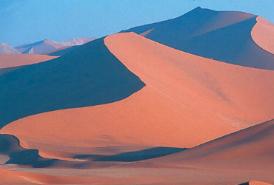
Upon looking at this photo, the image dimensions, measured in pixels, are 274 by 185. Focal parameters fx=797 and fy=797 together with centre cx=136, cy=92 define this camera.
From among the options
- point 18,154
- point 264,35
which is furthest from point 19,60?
point 18,154

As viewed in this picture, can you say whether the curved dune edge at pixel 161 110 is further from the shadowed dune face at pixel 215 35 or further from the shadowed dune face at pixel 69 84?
the shadowed dune face at pixel 215 35

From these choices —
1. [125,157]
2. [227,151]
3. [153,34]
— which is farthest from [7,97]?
[153,34]

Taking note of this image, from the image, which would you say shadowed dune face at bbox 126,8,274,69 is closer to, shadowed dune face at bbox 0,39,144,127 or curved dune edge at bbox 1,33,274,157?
curved dune edge at bbox 1,33,274,157

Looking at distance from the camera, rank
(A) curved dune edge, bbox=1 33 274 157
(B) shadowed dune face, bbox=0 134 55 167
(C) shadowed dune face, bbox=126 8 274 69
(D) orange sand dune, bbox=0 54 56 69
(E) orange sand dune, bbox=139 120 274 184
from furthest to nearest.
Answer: (D) orange sand dune, bbox=0 54 56 69 → (C) shadowed dune face, bbox=126 8 274 69 → (A) curved dune edge, bbox=1 33 274 157 → (B) shadowed dune face, bbox=0 134 55 167 → (E) orange sand dune, bbox=139 120 274 184

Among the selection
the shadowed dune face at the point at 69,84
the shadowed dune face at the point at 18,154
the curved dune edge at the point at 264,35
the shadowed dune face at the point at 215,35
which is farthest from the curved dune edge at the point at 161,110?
the curved dune edge at the point at 264,35

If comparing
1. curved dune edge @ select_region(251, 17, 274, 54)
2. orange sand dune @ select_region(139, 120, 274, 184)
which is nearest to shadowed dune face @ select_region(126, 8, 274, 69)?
curved dune edge @ select_region(251, 17, 274, 54)

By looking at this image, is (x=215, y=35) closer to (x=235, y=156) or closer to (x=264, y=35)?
(x=264, y=35)

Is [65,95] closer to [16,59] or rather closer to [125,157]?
[125,157]
